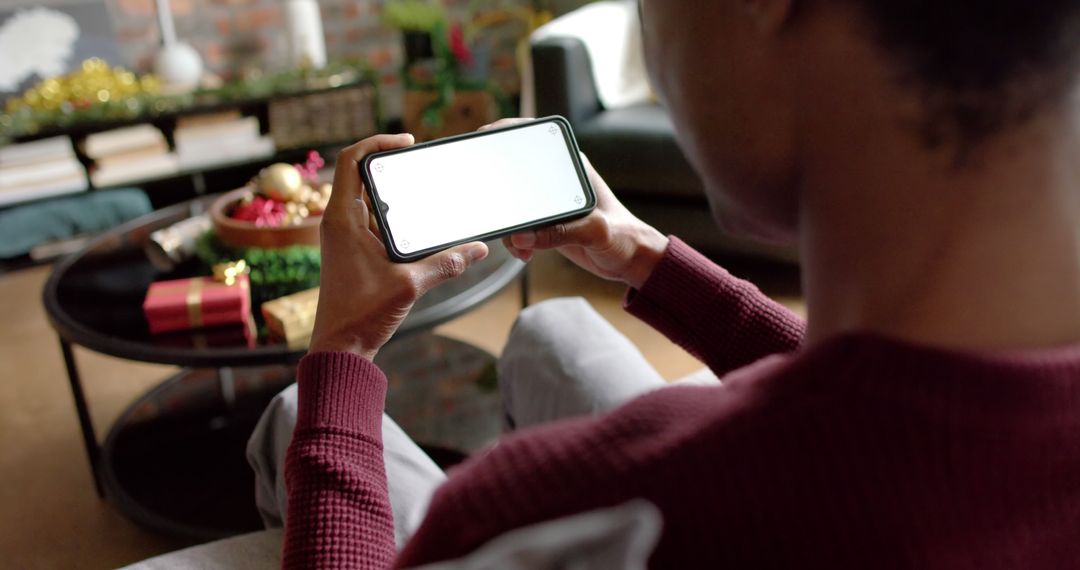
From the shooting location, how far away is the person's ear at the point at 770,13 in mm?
352

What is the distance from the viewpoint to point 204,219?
1641 mm

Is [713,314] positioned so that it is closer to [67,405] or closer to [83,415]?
[83,415]

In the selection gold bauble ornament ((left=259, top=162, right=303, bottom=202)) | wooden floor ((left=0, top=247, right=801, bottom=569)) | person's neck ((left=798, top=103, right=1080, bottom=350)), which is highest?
person's neck ((left=798, top=103, right=1080, bottom=350))

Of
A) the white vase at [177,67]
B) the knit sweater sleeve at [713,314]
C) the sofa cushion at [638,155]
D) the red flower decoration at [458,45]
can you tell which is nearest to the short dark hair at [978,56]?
the knit sweater sleeve at [713,314]

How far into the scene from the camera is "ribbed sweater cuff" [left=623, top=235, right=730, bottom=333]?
79 centimetres

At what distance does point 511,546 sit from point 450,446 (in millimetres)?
1235

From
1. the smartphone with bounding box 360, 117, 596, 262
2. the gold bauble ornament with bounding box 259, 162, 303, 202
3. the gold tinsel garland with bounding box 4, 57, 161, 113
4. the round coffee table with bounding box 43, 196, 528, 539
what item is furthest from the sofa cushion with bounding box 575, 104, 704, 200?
the gold tinsel garland with bounding box 4, 57, 161, 113

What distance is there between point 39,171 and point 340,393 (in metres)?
2.33

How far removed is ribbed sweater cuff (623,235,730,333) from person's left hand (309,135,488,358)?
0.17 metres

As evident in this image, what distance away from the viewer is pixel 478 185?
90 cm

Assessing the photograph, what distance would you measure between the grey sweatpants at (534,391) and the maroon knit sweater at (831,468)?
0.44 meters

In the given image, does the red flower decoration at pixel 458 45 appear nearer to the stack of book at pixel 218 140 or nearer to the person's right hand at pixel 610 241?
the stack of book at pixel 218 140

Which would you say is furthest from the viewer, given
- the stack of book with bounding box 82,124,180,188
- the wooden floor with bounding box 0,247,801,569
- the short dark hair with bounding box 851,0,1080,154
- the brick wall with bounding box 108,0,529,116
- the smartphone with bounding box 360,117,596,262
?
the brick wall with bounding box 108,0,529,116

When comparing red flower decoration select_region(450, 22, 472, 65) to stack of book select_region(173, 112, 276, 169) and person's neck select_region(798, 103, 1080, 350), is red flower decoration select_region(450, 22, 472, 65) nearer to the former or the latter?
stack of book select_region(173, 112, 276, 169)
